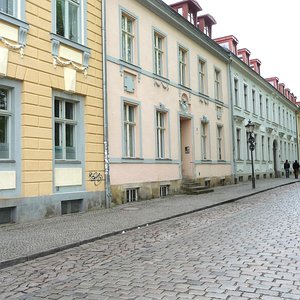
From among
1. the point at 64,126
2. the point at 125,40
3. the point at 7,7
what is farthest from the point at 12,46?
the point at 125,40

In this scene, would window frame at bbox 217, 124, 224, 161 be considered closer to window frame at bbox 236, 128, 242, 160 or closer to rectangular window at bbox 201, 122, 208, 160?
rectangular window at bbox 201, 122, 208, 160

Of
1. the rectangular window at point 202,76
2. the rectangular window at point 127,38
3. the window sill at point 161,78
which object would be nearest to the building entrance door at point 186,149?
the rectangular window at point 202,76

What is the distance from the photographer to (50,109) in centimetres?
1161

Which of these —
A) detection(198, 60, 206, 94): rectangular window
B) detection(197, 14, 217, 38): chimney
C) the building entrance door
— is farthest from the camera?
detection(197, 14, 217, 38): chimney

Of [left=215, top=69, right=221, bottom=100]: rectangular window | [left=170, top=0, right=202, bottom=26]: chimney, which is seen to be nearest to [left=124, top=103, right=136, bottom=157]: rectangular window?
[left=170, top=0, right=202, bottom=26]: chimney

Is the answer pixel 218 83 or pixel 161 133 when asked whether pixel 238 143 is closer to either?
pixel 218 83

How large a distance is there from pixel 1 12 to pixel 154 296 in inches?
332

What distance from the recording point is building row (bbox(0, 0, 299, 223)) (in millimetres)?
10641

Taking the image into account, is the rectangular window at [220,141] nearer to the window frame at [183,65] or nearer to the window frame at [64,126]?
the window frame at [183,65]

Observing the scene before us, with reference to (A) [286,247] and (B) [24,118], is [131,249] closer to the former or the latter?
(A) [286,247]

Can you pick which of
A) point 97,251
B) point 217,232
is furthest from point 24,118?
point 217,232

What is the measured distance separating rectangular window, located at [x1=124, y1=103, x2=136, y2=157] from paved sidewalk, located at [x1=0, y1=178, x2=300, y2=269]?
2476mm

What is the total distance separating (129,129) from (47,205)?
559 cm

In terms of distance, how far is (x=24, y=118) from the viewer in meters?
10.7
